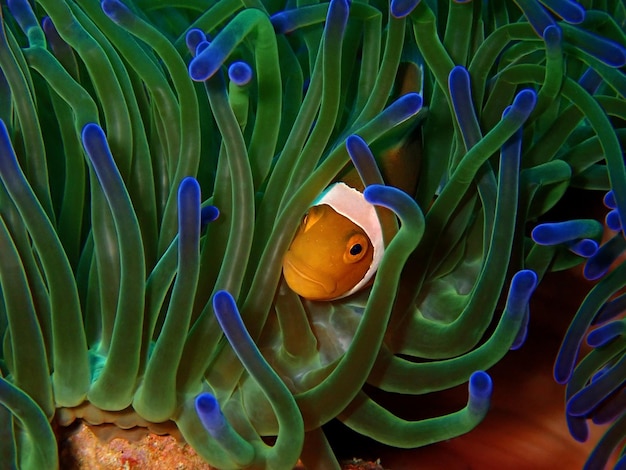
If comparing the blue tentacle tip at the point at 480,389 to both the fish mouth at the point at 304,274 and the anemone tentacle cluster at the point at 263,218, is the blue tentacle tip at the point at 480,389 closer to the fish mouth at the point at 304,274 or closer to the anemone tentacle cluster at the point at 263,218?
the anemone tentacle cluster at the point at 263,218

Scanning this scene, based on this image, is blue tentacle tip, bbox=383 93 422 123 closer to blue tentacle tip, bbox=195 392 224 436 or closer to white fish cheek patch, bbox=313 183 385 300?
white fish cheek patch, bbox=313 183 385 300

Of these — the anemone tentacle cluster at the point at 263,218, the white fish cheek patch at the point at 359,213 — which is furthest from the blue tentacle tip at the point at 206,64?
the white fish cheek patch at the point at 359,213

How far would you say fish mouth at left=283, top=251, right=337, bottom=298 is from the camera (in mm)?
743

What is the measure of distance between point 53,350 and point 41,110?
0.38 m

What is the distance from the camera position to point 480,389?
2.12 ft

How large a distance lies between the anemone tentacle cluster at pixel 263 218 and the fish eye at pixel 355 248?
7cm

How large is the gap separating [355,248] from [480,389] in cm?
23

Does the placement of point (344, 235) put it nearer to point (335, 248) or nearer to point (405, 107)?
point (335, 248)

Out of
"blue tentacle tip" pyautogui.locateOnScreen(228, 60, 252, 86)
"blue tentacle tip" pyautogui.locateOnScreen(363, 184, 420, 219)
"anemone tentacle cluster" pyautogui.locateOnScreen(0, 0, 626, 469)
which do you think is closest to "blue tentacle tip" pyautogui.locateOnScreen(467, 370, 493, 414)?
"anemone tentacle cluster" pyautogui.locateOnScreen(0, 0, 626, 469)

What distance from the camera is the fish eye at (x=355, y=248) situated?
0.78 meters

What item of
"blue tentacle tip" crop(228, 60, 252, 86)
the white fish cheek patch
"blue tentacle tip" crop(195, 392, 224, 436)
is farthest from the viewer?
the white fish cheek patch

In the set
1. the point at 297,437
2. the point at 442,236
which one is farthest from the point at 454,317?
the point at 297,437

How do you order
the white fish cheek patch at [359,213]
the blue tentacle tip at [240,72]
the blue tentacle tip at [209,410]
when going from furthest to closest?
1. the white fish cheek patch at [359,213]
2. the blue tentacle tip at [240,72]
3. the blue tentacle tip at [209,410]

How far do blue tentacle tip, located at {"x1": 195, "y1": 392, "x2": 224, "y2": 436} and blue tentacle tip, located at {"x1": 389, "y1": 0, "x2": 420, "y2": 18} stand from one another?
20.2 inches
